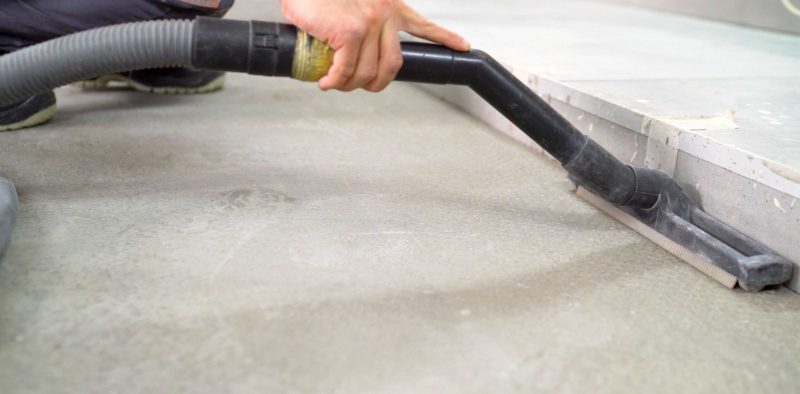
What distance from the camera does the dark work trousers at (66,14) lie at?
1.13 m

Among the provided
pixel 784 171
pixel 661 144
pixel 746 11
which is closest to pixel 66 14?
pixel 661 144

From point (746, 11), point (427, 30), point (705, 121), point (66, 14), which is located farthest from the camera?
point (746, 11)

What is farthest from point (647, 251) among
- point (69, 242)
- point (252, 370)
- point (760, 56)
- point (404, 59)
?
point (760, 56)

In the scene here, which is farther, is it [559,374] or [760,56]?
[760,56]

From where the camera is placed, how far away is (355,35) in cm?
69

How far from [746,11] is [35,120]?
80.2 inches

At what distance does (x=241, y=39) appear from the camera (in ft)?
2.30

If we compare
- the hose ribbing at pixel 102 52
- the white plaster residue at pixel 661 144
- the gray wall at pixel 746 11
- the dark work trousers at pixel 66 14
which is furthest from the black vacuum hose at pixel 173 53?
the gray wall at pixel 746 11

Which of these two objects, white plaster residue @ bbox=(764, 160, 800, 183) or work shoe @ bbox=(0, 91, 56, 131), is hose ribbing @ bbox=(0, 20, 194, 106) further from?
white plaster residue @ bbox=(764, 160, 800, 183)

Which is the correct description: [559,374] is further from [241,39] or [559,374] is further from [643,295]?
[241,39]

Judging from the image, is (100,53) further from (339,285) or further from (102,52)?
(339,285)

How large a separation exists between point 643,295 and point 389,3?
0.44 meters

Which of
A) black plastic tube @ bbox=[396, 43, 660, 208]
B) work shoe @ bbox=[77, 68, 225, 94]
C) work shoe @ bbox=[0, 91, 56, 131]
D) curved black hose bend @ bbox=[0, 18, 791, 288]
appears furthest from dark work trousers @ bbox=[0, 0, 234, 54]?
black plastic tube @ bbox=[396, 43, 660, 208]

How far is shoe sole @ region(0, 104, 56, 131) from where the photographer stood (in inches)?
46.7
